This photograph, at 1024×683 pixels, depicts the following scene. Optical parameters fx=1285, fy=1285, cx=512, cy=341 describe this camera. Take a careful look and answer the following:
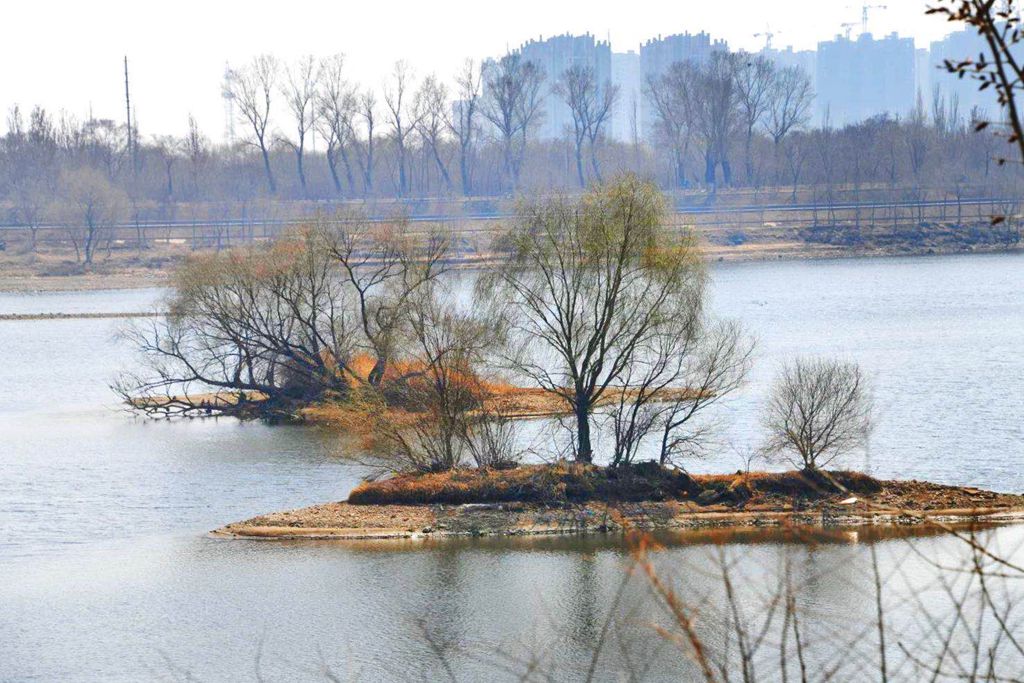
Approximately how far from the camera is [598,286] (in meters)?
25.8

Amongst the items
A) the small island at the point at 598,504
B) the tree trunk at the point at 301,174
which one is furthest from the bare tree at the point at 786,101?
the small island at the point at 598,504

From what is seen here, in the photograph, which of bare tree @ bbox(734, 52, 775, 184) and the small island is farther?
bare tree @ bbox(734, 52, 775, 184)

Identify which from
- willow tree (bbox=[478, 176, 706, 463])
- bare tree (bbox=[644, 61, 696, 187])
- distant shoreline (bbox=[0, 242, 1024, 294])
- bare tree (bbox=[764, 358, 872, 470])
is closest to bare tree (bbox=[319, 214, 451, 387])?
willow tree (bbox=[478, 176, 706, 463])

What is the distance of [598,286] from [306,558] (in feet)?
26.5

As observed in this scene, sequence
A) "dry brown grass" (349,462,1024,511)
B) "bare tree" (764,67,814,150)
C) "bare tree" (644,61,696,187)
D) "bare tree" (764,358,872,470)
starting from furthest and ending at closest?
"bare tree" (644,61,696,187) → "bare tree" (764,67,814,150) → "bare tree" (764,358,872,470) → "dry brown grass" (349,462,1024,511)

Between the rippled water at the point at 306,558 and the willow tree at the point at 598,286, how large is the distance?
11.1ft

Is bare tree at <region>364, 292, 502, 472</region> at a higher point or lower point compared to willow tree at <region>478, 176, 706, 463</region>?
lower

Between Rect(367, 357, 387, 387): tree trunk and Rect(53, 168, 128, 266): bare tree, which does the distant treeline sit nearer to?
Rect(53, 168, 128, 266): bare tree

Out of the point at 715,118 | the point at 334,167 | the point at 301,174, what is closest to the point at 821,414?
the point at 715,118

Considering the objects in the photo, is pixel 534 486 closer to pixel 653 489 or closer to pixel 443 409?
pixel 653 489

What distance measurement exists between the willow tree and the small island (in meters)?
1.72

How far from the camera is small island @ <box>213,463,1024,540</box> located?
22656 mm

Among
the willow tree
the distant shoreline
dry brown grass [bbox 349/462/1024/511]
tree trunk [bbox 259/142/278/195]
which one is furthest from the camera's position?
tree trunk [bbox 259/142/278/195]

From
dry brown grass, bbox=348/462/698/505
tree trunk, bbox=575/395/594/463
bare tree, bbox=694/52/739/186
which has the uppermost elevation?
bare tree, bbox=694/52/739/186
